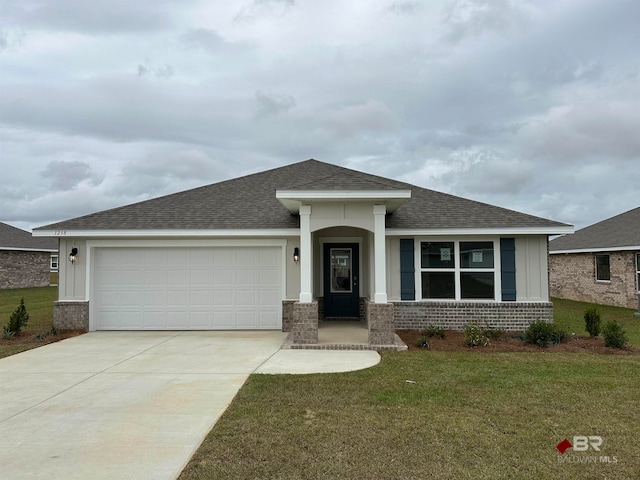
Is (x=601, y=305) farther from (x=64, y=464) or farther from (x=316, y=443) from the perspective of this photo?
(x=64, y=464)

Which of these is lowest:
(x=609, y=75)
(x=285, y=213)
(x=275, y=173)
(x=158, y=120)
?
(x=285, y=213)

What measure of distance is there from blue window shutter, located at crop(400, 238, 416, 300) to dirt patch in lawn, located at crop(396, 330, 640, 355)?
3.81ft

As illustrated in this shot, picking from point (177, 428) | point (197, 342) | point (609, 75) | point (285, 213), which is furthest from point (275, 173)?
point (609, 75)

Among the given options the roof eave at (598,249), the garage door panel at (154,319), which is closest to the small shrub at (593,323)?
the roof eave at (598,249)

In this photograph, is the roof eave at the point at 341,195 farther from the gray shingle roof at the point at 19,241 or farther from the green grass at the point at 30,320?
the gray shingle roof at the point at 19,241

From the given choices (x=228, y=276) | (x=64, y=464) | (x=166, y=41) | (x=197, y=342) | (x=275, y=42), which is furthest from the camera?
(x=275, y=42)

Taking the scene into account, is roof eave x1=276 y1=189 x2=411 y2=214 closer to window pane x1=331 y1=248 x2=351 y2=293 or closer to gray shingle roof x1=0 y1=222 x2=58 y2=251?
window pane x1=331 y1=248 x2=351 y2=293

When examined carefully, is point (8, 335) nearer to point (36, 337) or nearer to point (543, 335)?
point (36, 337)

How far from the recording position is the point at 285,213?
11.5 m

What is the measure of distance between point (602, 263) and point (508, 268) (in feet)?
36.3

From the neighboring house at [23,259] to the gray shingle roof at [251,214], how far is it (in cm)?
2155

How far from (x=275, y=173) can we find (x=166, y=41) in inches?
207

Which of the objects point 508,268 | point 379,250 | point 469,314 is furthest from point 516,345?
point 379,250

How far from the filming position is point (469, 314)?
34.1 ft
